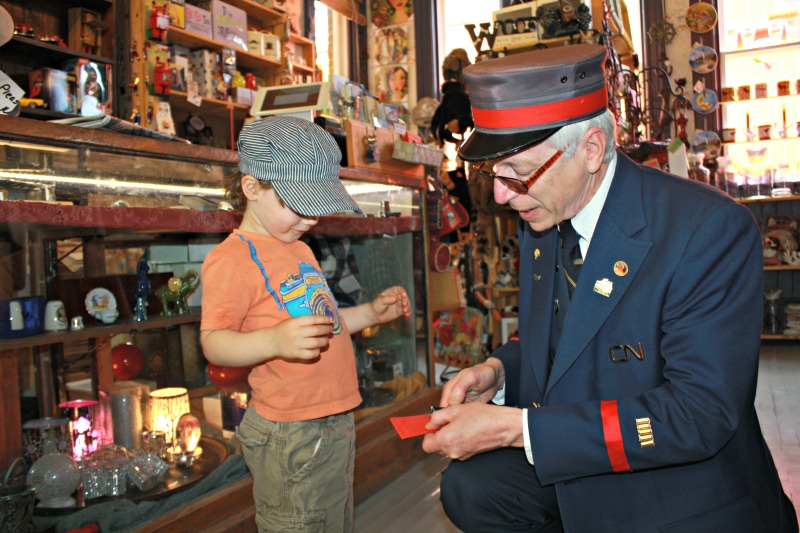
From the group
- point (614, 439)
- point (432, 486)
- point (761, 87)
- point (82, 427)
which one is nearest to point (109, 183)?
point (82, 427)

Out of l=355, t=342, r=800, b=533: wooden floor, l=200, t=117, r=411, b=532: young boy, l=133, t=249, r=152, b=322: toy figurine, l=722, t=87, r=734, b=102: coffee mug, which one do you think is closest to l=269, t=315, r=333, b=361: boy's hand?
l=200, t=117, r=411, b=532: young boy

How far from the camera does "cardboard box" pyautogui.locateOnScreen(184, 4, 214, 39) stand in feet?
18.3

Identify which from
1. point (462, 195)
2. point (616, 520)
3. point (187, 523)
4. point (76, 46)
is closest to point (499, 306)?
point (462, 195)

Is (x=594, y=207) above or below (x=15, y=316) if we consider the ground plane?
above

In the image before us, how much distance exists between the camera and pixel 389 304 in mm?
2025

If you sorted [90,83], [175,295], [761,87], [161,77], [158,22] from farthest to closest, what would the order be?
1. [761,87]
2. [161,77]
3. [158,22]
4. [90,83]
5. [175,295]

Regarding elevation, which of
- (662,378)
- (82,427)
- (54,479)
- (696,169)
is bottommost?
(54,479)

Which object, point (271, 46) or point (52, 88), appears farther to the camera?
point (271, 46)

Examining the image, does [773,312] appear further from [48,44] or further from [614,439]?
[48,44]

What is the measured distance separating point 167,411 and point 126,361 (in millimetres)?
245

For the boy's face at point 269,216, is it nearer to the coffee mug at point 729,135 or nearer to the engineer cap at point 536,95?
the engineer cap at point 536,95

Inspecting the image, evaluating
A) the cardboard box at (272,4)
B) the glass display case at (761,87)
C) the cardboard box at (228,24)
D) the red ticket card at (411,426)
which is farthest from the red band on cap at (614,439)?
the glass display case at (761,87)

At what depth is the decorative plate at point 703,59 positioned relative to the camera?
7.39 meters

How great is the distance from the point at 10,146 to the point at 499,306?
502 cm
